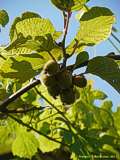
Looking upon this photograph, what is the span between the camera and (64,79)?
1.11 metres

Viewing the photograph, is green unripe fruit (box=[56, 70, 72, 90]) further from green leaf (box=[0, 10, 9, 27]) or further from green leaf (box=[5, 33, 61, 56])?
green leaf (box=[0, 10, 9, 27])

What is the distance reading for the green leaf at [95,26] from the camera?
1.14 meters

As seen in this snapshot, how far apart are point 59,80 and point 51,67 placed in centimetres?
4

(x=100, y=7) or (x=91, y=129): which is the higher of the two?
(x=100, y=7)

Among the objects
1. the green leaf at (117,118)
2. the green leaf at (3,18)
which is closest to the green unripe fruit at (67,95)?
the green leaf at (3,18)

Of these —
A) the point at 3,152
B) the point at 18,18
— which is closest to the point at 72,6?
the point at 18,18

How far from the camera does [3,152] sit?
2219 millimetres

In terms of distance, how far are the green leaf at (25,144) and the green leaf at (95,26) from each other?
→ 0.69 meters

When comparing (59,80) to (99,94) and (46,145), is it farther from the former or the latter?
(99,94)

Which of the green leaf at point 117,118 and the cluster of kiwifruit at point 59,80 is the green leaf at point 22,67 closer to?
the cluster of kiwifruit at point 59,80

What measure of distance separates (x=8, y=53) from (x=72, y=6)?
0.21 meters

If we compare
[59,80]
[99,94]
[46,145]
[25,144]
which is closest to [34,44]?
[59,80]

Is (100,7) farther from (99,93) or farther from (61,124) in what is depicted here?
(99,93)

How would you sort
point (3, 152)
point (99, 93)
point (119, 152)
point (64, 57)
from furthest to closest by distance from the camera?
point (3, 152) → point (99, 93) → point (119, 152) → point (64, 57)
